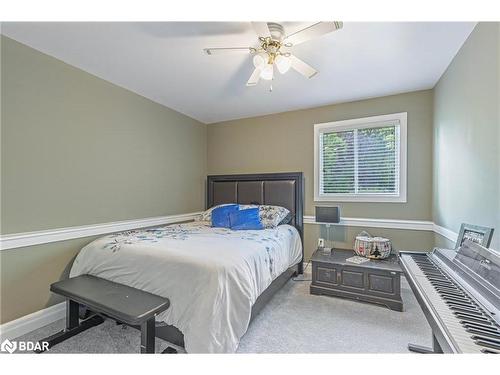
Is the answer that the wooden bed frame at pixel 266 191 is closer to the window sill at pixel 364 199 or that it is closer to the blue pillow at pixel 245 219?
the window sill at pixel 364 199

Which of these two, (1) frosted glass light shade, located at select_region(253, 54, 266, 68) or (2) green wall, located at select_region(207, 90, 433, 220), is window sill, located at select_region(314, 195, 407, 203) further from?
(1) frosted glass light shade, located at select_region(253, 54, 266, 68)

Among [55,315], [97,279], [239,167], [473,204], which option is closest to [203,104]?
[239,167]

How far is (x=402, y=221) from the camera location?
117 inches

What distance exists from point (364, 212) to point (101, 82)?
11.6 ft

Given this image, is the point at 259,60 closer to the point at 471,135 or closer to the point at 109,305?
the point at 471,135

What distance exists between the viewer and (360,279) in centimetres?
256

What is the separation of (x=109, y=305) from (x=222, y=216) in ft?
5.66

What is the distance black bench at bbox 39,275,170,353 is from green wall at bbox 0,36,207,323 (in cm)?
43

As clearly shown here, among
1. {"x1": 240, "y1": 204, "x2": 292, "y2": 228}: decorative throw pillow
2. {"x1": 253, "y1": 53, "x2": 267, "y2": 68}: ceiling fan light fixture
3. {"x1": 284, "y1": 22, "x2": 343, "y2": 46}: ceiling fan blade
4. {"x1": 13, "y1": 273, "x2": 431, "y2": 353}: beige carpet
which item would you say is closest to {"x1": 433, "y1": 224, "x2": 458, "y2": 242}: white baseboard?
{"x1": 13, "y1": 273, "x2": 431, "y2": 353}: beige carpet

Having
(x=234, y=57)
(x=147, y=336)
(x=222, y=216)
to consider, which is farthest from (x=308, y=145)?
(x=147, y=336)

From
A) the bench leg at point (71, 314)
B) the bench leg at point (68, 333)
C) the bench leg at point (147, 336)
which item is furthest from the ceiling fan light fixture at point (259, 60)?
the bench leg at point (68, 333)

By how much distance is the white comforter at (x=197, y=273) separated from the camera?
154 centimetres
